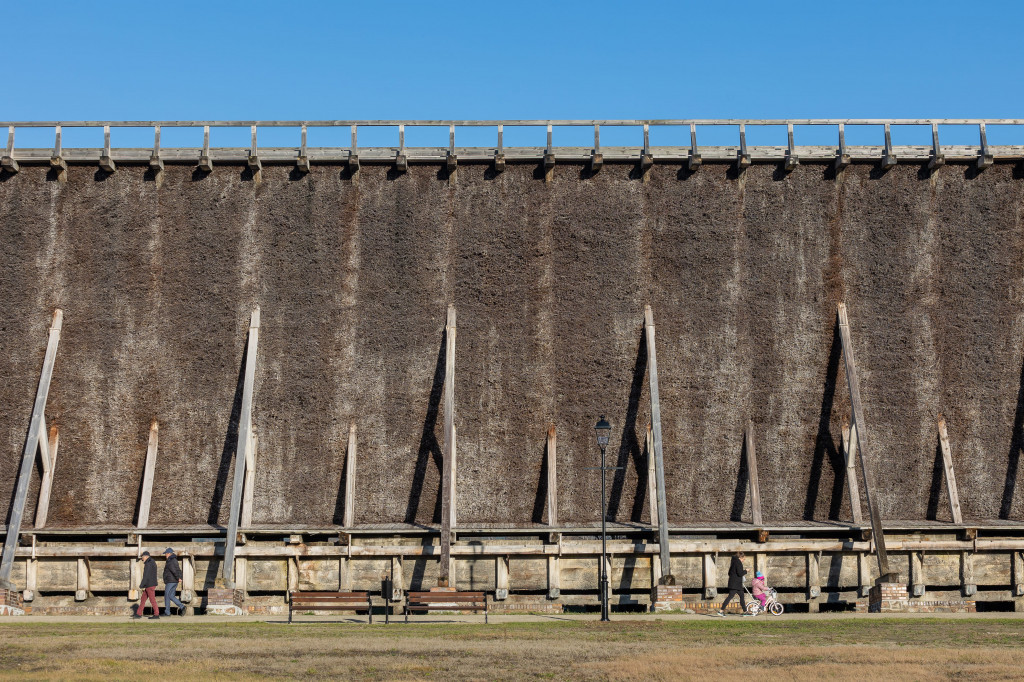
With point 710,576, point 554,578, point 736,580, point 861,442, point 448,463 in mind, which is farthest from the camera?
point 861,442

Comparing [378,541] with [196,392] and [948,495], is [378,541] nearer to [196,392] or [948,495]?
[196,392]

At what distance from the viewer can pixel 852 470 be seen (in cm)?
2839

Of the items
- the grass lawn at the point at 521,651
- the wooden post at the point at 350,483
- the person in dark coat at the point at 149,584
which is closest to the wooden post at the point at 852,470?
the grass lawn at the point at 521,651

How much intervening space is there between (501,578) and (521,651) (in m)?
9.93

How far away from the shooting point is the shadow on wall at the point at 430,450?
2823 centimetres

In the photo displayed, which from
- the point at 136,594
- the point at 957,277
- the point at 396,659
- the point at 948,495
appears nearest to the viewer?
the point at 396,659

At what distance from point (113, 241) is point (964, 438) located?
23.2 m

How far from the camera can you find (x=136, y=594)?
86.6 feet

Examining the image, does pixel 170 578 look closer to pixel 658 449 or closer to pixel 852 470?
pixel 658 449

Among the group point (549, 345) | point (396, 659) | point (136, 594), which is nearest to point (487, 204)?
point (549, 345)

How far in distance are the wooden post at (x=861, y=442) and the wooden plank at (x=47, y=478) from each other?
66.1 ft

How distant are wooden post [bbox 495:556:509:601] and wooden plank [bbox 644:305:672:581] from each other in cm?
369

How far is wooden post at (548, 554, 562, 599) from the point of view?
86.9 ft

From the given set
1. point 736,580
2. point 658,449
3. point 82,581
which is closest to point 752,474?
point 658,449
